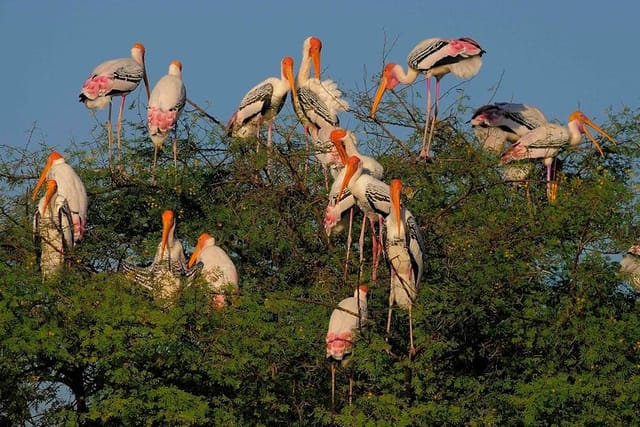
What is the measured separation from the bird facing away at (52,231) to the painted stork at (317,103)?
125 inches

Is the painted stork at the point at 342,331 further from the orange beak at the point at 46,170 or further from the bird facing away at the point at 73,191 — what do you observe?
the orange beak at the point at 46,170

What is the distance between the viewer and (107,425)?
1269 cm

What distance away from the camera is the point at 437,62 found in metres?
17.2

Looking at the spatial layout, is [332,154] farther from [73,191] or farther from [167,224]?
[73,191]

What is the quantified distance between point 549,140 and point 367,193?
9.83 ft

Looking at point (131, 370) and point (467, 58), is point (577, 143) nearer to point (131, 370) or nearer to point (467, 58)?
point (467, 58)

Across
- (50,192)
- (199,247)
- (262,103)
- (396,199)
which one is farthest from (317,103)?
(396,199)

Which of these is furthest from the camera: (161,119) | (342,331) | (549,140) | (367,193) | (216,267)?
(549,140)

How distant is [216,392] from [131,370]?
2.43ft

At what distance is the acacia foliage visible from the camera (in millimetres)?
12359

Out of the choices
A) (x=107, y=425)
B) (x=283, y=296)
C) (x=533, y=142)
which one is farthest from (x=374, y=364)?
(x=533, y=142)

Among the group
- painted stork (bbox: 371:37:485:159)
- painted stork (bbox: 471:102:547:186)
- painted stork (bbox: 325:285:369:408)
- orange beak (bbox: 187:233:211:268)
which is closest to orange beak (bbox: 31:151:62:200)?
orange beak (bbox: 187:233:211:268)

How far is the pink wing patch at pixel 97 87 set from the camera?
17047 millimetres

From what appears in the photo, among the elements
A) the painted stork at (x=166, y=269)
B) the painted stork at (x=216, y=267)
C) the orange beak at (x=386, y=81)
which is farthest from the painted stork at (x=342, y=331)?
the orange beak at (x=386, y=81)
